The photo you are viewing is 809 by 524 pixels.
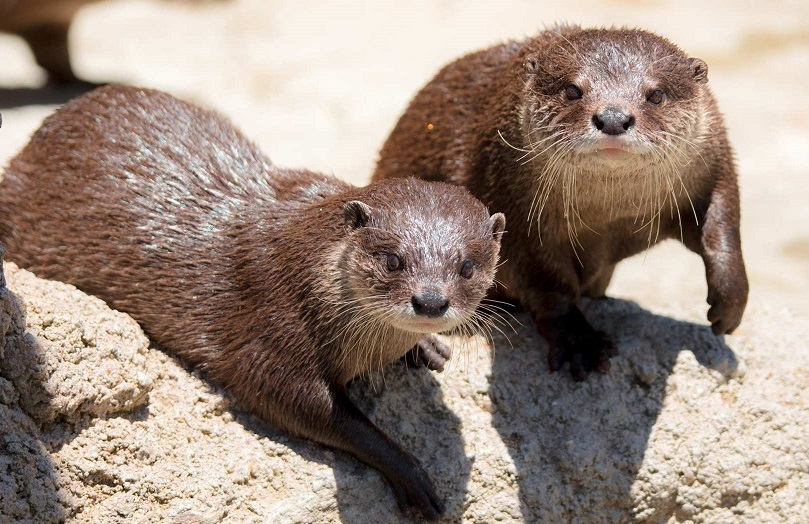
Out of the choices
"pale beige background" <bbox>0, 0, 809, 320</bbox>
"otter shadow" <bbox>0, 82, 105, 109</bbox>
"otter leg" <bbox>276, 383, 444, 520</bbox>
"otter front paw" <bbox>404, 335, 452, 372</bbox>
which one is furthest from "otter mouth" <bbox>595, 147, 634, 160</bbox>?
"otter shadow" <bbox>0, 82, 105, 109</bbox>

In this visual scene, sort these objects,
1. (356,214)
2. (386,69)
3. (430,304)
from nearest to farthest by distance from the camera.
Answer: (430,304)
(356,214)
(386,69)

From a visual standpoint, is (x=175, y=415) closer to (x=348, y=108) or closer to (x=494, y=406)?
(x=494, y=406)

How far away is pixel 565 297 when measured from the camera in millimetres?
4590

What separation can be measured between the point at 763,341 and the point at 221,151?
232 cm

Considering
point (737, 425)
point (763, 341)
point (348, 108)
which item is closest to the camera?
point (737, 425)

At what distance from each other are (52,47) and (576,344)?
A: 6895 mm

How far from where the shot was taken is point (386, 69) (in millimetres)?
10188


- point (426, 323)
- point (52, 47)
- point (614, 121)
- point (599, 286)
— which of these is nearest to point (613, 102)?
point (614, 121)

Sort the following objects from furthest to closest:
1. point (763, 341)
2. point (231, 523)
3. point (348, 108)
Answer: point (348, 108), point (763, 341), point (231, 523)

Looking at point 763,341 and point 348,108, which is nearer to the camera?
point 763,341

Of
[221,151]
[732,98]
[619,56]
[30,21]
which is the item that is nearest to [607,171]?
[619,56]

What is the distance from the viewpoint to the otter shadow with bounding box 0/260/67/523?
359 centimetres

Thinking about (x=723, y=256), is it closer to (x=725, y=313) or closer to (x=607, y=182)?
(x=725, y=313)

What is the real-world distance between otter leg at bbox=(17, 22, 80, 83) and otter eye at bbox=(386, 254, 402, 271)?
7051 mm
